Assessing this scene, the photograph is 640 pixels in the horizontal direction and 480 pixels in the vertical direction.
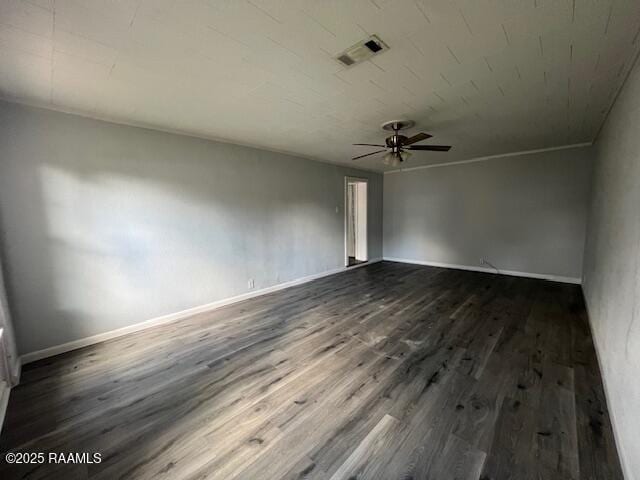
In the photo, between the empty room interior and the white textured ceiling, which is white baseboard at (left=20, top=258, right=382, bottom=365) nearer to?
the empty room interior

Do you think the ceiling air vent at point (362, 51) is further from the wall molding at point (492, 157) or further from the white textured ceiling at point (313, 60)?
the wall molding at point (492, 157)

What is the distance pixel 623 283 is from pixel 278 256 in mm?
3954

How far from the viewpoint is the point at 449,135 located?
141 inches

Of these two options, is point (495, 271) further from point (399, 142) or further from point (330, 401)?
point (330, 401)

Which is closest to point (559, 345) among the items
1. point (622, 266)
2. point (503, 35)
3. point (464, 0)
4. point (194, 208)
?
point (622, 266)

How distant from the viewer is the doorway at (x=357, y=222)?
6402 mm

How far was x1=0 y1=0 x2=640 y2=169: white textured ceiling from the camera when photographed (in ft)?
4.42

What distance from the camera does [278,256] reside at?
14.7ft

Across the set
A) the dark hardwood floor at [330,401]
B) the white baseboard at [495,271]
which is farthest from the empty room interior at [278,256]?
the white baseboard at [495,271]

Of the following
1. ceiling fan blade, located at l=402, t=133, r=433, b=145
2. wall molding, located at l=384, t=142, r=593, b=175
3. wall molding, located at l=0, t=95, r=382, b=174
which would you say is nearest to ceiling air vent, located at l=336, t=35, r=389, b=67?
ceiling fan blade, located at l=402, t=133, r=433, b=145

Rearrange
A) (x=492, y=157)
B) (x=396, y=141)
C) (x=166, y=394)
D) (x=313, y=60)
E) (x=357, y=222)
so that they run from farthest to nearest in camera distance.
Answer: (x=357, y=222), (x=492, y=157), (x=396, y=141), (x=166, y=394), (x=313, y=60)

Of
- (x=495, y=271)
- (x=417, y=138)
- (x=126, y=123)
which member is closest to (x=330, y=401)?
(x=417, y=138)

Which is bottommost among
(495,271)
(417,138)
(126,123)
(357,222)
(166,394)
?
(166,394)

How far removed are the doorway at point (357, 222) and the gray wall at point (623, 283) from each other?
14.0ft
